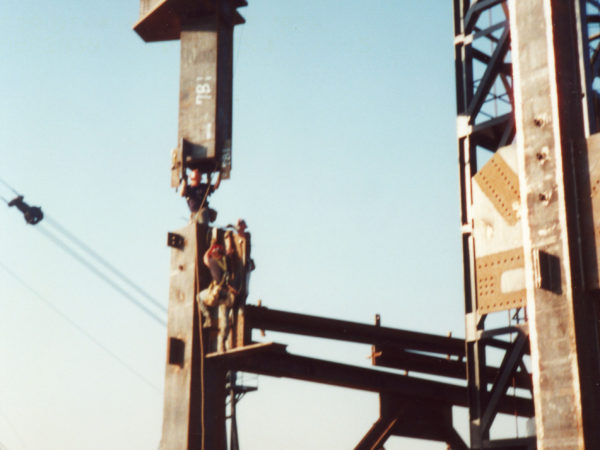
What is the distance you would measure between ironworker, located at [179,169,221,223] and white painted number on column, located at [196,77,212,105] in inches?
56.8

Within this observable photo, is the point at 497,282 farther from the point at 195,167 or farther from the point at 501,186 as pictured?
the point at 195,167

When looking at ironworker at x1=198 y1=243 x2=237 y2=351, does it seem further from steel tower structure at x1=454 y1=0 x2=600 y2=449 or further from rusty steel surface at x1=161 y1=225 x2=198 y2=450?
steel tower structure at x1=454 y1=0 x2=600 y2=449

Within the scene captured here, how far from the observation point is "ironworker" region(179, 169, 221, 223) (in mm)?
17688

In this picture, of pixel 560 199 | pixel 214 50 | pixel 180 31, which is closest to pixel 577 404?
pixel 560 199

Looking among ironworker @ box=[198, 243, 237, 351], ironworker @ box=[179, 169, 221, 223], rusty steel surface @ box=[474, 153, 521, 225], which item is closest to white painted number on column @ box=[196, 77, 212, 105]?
ironworker @ box=[179, 169, 221, 223]

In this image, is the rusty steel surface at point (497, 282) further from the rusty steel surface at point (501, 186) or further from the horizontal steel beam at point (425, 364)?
the horizontal steel beam at point (425, 364)

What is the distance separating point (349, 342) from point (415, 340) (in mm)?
1559

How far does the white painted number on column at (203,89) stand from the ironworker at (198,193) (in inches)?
56.8

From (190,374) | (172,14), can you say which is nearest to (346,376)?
(190,374)

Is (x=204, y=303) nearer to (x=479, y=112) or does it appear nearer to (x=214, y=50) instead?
(x=214, y=50)

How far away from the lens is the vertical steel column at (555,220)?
38.0 ft

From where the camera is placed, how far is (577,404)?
11.4 meters

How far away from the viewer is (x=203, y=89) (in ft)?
59.8

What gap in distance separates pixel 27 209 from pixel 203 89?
601 centimetres
